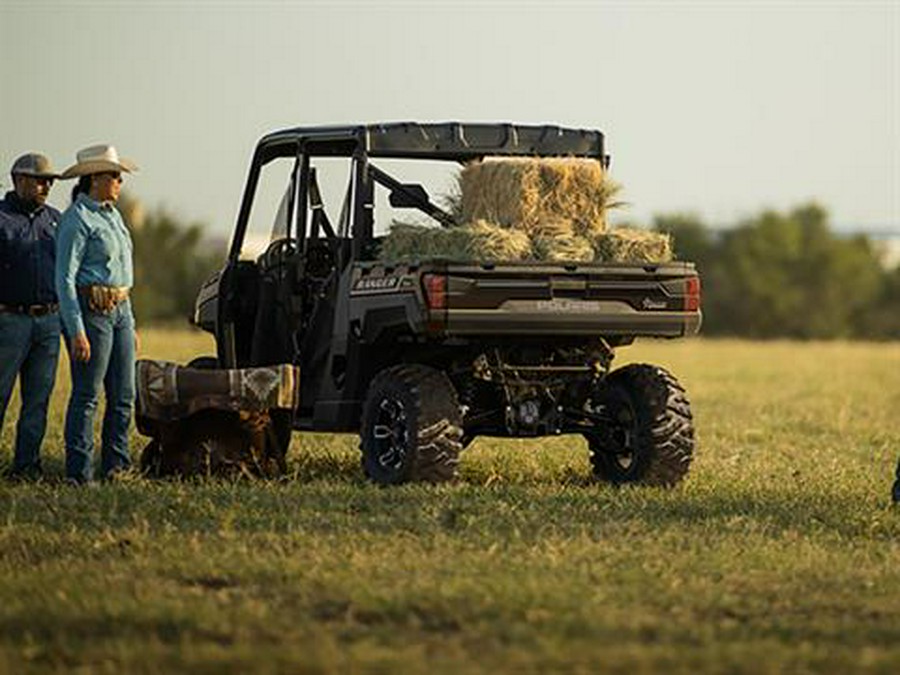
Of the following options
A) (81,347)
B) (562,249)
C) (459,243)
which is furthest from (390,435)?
(81,347)

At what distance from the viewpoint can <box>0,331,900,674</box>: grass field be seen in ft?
28.6

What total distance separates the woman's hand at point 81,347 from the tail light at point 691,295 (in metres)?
3.76

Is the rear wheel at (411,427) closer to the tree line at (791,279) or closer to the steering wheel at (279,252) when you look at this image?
the steering wheel at (279,252)

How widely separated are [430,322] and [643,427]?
1.82m

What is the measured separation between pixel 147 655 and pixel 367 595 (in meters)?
1.36

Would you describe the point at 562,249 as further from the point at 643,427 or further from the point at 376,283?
the point at 643,427

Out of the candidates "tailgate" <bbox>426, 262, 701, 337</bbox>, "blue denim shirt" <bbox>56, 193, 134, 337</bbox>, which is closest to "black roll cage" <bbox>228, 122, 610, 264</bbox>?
"tailgate" <bbox>426, 262, 701, 337</bbox>

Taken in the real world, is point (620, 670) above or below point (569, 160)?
below

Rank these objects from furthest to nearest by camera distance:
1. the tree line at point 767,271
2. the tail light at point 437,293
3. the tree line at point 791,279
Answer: the tree line at point 791,279 → the tree line at point 767,271 → the tail light at point 437,293

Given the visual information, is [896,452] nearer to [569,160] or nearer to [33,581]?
[569,160]

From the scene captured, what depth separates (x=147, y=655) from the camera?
862 cm

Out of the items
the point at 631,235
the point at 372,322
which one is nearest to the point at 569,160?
the point at 631,235

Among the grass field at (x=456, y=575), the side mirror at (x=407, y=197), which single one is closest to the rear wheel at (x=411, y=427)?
the grass field at (x=456, y=575)

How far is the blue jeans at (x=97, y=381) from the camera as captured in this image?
47.7ft
